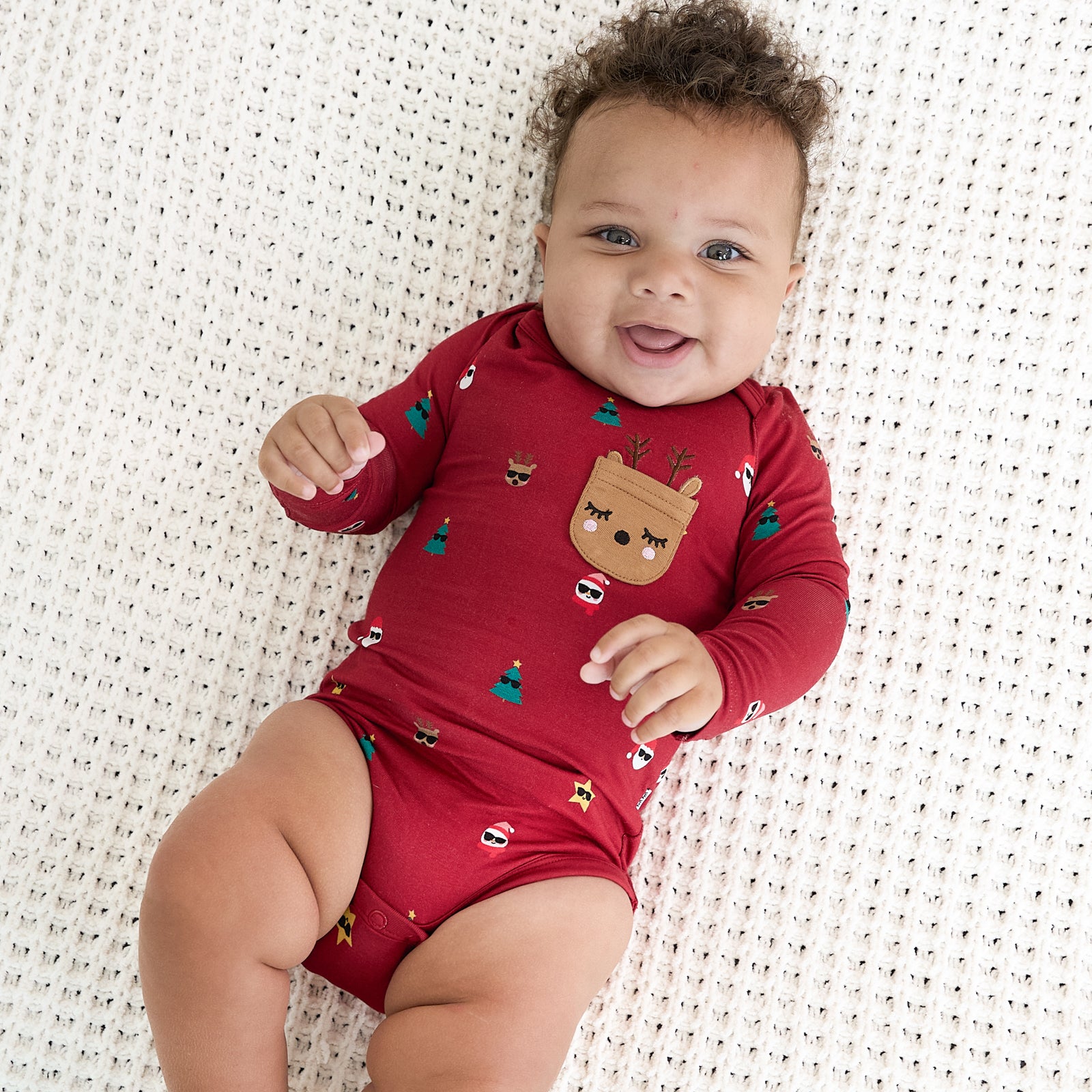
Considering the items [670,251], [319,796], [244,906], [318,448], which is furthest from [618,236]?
[244,906]

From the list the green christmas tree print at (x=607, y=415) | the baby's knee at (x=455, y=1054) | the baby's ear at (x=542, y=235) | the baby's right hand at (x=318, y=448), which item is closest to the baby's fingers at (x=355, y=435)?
the baby's right hand at (x=318, y=448)

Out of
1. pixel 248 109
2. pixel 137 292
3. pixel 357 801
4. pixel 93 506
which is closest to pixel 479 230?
pixel 248 109

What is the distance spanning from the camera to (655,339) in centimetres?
108

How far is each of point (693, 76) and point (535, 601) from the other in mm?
615

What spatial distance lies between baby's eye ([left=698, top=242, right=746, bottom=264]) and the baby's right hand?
42 cm

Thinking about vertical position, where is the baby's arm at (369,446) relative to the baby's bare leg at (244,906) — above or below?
above

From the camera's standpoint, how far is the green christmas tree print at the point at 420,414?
3.82 feet

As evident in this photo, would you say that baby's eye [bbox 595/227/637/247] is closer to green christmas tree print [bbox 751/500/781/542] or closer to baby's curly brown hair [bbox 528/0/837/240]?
baby's curly brown hair [bbox 528/0/837/240]

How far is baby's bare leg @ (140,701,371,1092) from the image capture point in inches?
34.7

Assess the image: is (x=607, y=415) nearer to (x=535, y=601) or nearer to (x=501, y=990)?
(x=535, y=601)

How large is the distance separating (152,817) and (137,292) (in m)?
0.67

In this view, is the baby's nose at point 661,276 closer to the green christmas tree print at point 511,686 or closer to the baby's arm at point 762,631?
the baby's arm at point 762,631

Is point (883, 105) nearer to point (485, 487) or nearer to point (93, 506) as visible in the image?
point (485, 487)

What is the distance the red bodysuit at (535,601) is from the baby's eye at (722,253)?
0.16 meters
